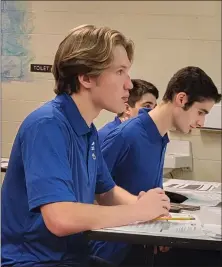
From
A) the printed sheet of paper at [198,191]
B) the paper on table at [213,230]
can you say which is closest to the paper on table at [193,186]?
the printed sheet of paper at [198,191]

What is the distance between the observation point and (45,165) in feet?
3.89

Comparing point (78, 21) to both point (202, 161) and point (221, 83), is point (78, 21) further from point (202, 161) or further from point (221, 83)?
point (202, 161)

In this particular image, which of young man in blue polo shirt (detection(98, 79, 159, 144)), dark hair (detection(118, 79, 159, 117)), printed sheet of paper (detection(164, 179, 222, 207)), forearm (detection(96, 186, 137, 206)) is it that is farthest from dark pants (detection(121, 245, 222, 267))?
dark hair (detection(118, 79, 159, 117))

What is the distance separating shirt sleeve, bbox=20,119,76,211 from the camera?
1.17 metres

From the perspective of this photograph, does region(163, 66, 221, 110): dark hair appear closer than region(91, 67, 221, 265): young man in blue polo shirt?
No

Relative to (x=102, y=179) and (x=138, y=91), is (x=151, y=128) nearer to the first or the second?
(x=102, y=179)

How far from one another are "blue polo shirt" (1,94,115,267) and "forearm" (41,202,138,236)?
0.02m

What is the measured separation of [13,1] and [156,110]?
245 cm

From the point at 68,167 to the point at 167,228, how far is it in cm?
35

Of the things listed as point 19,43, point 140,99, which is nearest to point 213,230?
point 140,99

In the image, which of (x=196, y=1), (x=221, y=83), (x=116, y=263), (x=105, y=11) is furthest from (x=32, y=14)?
(x=116, y=263)

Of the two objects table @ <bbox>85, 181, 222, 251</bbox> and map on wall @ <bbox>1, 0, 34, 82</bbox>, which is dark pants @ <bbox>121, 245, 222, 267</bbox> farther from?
Result: map on wall @ <bbox>1, 0, 34, 82</bbox>

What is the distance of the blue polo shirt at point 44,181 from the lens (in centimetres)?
118

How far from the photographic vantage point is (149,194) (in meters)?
1.39
